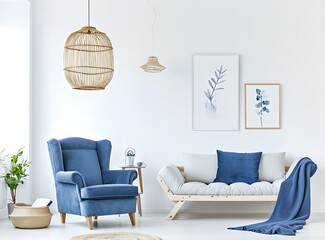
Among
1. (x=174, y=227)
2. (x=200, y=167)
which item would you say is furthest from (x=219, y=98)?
(x=174, y=227)

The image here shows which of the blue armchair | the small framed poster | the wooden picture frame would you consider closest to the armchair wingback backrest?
the blue armchair

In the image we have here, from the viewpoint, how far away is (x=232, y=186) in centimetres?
757

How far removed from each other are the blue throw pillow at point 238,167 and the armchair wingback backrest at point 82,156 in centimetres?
146

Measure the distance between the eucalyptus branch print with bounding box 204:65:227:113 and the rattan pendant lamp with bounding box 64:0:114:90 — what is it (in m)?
1.79

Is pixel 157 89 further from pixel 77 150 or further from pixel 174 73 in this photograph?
pixel 77 150

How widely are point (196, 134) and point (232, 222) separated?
1541 millimetres

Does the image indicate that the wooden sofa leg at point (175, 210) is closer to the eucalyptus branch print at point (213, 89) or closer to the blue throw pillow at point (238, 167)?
the blue throw pillow at point (238, 167)

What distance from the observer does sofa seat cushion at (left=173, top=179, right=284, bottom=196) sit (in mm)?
7500

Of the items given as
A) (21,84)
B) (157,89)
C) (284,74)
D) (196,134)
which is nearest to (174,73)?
(157,89)

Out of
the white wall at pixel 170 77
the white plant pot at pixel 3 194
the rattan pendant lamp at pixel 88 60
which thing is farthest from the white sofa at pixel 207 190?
the white plant pot at pixel 3 194

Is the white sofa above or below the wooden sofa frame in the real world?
above

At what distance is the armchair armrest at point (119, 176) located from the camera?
740cm

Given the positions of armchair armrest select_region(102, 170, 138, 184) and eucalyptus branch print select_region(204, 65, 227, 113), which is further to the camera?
eucalyptus branch print select_region(204, 65, 227, 113)

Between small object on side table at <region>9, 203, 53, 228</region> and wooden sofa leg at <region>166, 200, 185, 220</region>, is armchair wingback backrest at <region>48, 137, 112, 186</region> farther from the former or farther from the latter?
wooden sofa leg at <region>166, 200, 185, 220</region>
